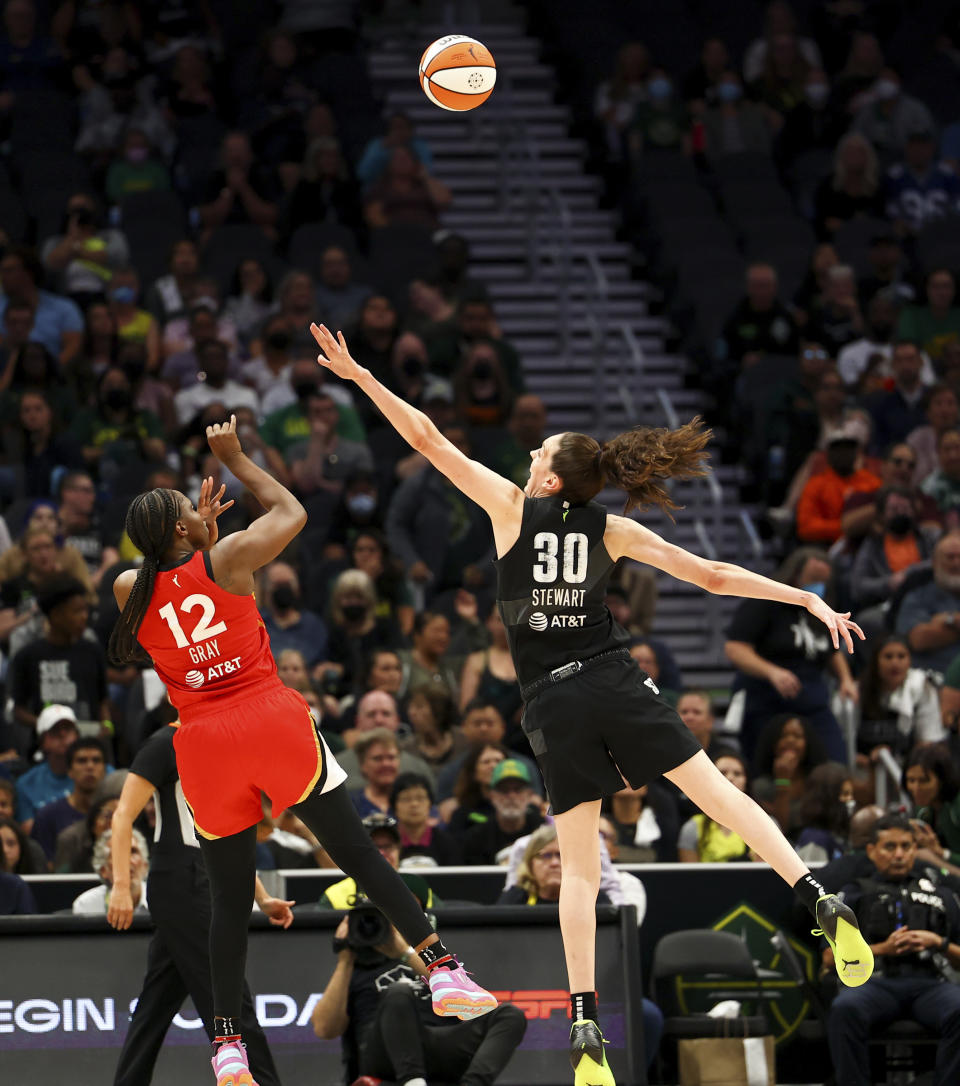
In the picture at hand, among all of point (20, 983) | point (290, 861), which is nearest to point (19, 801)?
point (290, 861)

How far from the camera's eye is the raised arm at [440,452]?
6871 mm

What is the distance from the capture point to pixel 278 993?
8906 mm

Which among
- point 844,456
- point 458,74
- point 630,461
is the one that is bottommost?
point 630,461

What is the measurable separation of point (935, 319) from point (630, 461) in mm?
10100

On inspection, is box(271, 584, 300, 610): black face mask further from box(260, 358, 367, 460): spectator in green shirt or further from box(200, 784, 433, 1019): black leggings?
box(200, 784, 433, 1019): black leggings

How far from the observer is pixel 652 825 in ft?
35.7

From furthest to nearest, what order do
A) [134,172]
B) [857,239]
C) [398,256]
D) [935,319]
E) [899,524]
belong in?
[857,239] < [134,172] < [935,319] < [398,256] < [899,524]

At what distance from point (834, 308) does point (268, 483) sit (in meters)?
10.4

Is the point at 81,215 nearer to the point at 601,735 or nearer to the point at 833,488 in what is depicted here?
the point at 833,488

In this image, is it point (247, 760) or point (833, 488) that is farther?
Result: point (833, 488)

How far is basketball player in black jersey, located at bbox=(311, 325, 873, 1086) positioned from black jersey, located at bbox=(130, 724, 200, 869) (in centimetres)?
150

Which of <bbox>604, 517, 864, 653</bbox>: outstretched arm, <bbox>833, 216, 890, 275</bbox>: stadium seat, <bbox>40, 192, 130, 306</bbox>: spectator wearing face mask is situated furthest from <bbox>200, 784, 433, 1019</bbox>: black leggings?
<bbox>833, 216, 890, 275</bbox>: stadium seat

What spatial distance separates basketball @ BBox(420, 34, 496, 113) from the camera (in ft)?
28.1

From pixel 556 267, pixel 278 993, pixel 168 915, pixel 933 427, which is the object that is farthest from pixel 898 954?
pixel 556 267
